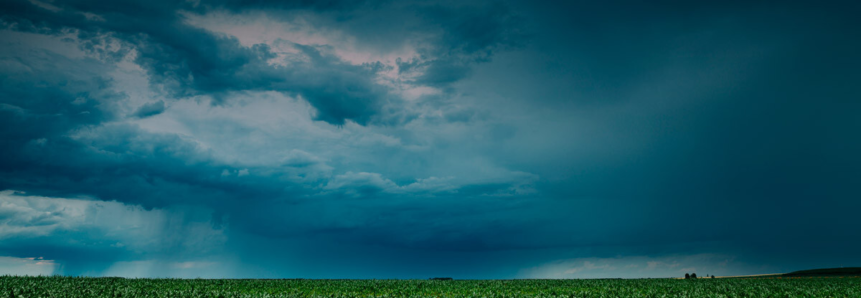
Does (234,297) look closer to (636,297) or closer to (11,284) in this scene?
(11,284)

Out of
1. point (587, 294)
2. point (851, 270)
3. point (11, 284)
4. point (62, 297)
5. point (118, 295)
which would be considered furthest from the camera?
point (851, 270)

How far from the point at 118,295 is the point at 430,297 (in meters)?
24.2

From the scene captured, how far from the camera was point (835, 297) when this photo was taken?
123ft

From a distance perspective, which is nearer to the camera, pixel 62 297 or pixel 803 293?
pixel 62 297

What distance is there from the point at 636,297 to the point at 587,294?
423 cm

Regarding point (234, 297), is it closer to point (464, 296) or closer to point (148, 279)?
point (464, 296)

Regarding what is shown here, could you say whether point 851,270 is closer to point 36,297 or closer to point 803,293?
point 803,293

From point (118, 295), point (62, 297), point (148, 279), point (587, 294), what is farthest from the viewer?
point (148, 279)

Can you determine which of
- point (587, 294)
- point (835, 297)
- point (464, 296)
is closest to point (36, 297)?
point (464, 296)

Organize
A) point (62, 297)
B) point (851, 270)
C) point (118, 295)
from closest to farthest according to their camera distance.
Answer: point (62, 297) < point (118, 295) < point (851, 270)

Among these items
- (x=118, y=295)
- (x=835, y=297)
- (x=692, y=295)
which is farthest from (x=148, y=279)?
(x=835, y=297)

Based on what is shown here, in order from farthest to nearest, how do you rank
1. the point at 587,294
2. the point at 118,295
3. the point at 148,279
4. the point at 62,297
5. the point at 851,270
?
the point at 851,270 → the point at 148,279 → the point at 587,294 → the point at 118,295 → the point at 62,297

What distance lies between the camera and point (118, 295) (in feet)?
101

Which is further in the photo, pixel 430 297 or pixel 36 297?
pixel 430 297
